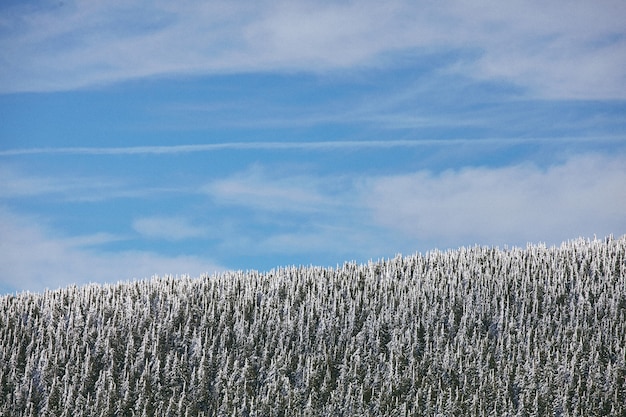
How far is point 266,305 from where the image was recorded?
19000mm

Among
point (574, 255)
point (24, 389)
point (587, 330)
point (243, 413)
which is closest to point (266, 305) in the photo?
point (243, 413)

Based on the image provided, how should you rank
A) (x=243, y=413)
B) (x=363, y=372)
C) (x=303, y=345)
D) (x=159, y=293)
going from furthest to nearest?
(x=159, y=293)
(x=303, y=345)
(x=363, y=372)
(x=243, y=413)

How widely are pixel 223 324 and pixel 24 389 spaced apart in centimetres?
449

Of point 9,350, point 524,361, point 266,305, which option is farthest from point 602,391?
point 9,350

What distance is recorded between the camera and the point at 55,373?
16406 mm

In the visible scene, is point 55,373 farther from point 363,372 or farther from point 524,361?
point 524,361

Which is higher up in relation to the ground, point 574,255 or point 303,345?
point 574,255

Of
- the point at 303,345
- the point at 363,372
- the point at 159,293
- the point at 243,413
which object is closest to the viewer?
the point at 243,413

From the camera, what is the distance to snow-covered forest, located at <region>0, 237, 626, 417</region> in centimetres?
1502

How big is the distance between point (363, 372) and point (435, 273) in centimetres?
583

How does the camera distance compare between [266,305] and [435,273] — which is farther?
[435,273]

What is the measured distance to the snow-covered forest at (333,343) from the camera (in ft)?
49.3

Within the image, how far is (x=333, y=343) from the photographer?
56.1 feet

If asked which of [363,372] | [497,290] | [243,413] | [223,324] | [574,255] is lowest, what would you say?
[243,413]
